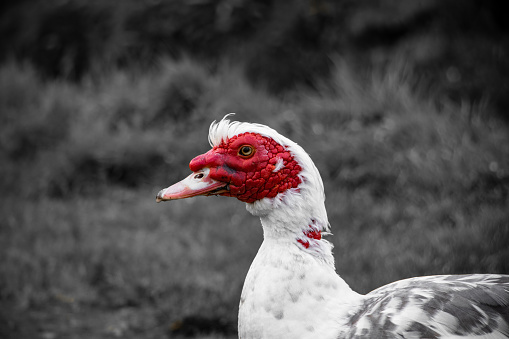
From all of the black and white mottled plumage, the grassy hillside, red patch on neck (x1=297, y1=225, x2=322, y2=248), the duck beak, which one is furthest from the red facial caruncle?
the grassy hillside

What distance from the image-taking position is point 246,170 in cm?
200

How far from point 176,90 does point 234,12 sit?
1.55 meters

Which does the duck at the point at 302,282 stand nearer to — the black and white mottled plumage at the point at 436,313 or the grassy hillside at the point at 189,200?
the black and white mottled plumage at the point at 436,313

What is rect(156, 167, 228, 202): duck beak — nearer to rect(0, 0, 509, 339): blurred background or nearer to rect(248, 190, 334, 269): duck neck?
rect(248, 190, 334, 269): duck neck

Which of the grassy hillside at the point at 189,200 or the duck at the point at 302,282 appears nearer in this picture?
the duck at the point at 302,282

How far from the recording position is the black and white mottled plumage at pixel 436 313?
5.93 feet

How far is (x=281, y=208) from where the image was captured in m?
1.98

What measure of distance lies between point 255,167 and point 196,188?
232mm

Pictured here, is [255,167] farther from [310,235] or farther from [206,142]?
[206,142]

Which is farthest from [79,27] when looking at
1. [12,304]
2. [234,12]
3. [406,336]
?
[406,336]

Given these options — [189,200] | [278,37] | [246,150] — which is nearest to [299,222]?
[246,150]

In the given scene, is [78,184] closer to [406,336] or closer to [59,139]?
[59,139]

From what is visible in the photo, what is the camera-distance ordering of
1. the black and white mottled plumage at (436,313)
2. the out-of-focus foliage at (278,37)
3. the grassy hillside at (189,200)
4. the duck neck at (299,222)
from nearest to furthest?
1. the black and white mottled plumage at (436,313)
2. the duck neck at (299,222)
3. the grassy hillside at (189,200)
4. the out-of-focus foliage at (278,37)

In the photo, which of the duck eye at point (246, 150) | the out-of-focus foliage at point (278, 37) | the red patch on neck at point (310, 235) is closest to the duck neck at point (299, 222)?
the red patch on neck at point (310, 235)
